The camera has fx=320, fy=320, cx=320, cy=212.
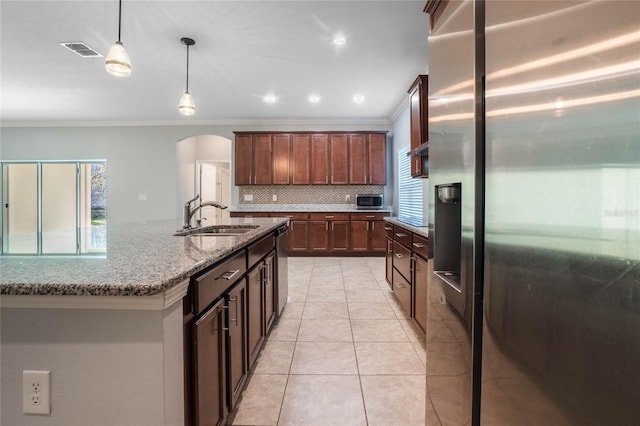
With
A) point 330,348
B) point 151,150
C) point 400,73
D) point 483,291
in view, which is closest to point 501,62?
point 483,291

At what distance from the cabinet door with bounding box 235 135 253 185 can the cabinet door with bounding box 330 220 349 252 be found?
203 centimetres

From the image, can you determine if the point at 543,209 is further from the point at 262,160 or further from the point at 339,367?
the point at 262,160

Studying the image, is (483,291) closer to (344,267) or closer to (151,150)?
(344,267)

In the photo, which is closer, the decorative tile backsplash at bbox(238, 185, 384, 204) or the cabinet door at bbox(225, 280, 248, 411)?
the cabinet door at bbox(225, 280, 248, 411)

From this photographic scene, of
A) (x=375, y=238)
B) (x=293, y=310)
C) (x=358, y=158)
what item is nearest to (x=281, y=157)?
(x=358, y=158)

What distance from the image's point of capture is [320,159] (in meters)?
6.42

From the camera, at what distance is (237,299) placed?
156cm

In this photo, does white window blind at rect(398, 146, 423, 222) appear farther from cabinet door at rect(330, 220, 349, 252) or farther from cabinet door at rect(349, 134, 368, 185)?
cabinet door at rect(330, 220, 349, 252)

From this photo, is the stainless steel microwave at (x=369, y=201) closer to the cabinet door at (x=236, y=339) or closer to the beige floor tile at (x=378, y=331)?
the beige floor tile at (x=378, y=331)

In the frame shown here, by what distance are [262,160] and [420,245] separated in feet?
15.6

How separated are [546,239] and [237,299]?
131 centimetres

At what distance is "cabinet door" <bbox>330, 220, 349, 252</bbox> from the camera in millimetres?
6086

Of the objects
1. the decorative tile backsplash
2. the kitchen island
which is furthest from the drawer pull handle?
the decorative tile backsplash

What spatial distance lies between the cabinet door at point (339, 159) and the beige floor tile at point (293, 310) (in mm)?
3485
